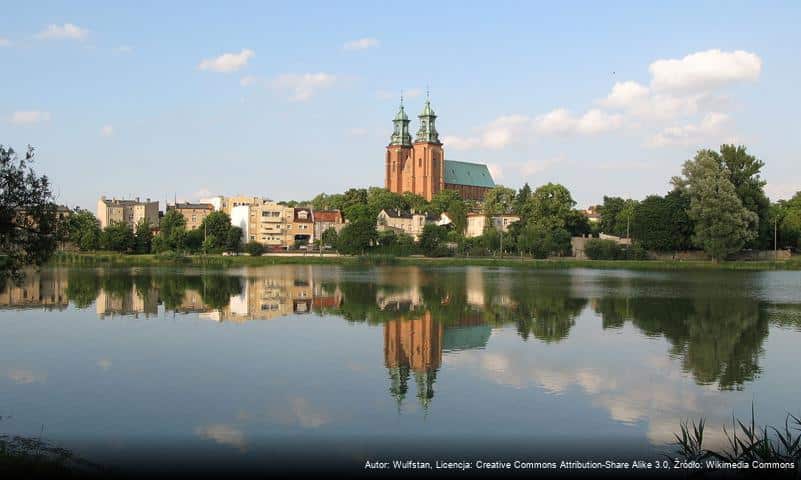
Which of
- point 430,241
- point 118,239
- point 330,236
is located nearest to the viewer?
point 430,241

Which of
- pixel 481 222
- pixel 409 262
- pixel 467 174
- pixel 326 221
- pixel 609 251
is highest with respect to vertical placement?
pixel 467 174

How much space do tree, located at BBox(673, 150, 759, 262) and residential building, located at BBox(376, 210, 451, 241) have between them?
44267 mm

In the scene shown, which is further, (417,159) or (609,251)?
(417,159)

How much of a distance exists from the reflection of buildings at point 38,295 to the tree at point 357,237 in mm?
44160

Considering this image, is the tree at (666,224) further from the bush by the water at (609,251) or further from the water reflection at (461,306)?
the water reflection at (461,306)

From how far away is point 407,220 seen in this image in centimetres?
11606

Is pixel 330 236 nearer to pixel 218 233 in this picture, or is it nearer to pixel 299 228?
pixel 299 228

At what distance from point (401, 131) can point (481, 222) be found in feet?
159

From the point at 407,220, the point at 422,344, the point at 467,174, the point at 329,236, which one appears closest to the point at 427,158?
→ the point at 467,174

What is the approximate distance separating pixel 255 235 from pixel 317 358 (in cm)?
9632

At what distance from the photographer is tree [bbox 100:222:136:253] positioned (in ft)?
319

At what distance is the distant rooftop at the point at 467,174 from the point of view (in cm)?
16150

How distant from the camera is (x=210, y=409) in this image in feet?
47.4

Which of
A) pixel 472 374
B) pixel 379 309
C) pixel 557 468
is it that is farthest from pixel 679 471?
pixel 379 309
